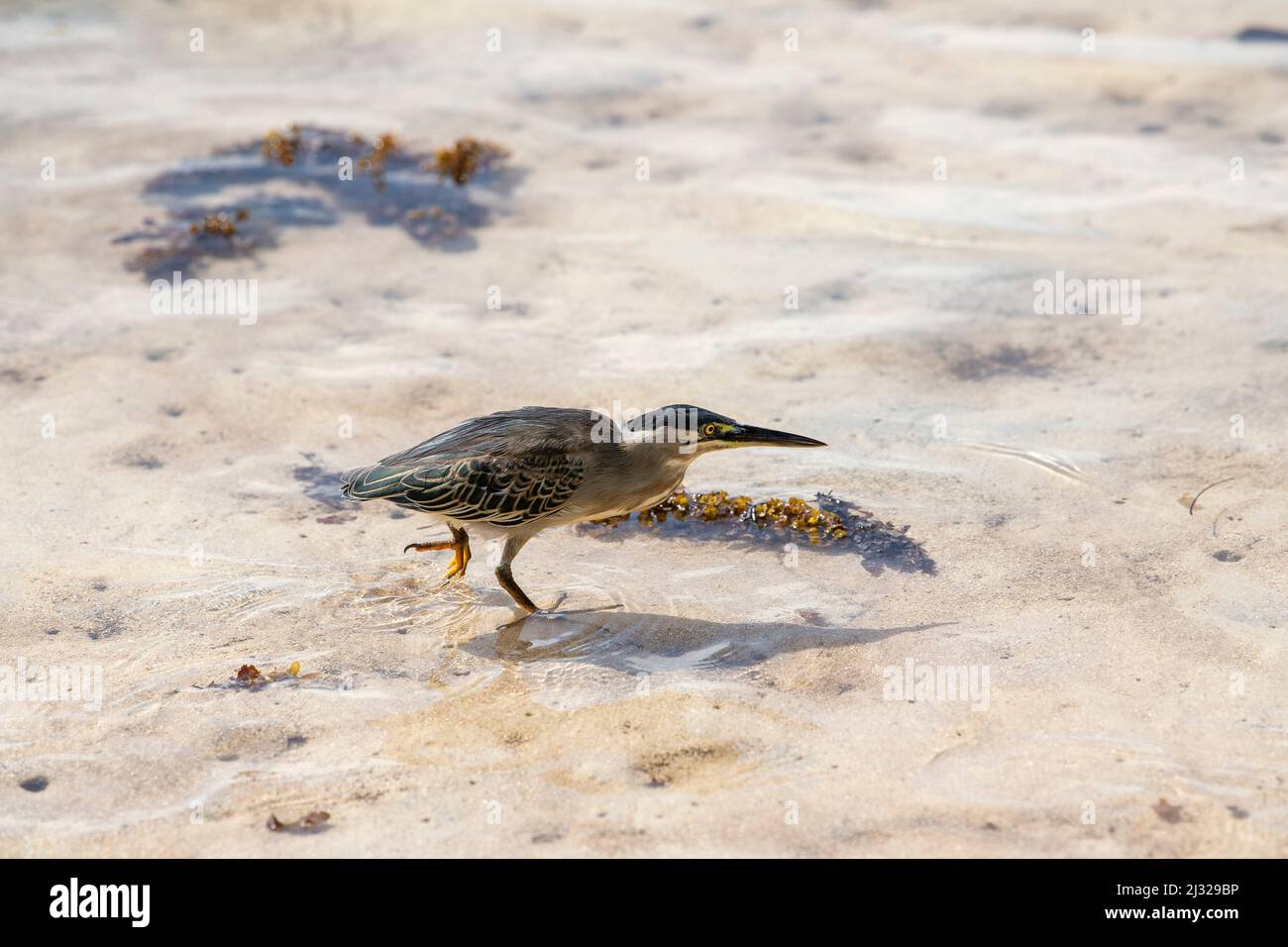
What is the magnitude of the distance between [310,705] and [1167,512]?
452 cm

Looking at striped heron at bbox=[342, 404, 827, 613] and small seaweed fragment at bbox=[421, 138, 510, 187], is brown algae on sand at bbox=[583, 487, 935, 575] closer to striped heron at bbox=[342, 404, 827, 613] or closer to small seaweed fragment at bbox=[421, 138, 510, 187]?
striped heron at bbox=[342, 404, 827, 613]

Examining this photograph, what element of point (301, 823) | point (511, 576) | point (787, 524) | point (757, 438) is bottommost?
point (301, 823)

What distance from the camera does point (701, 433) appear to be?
258 inches

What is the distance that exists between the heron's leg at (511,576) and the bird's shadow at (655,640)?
0.31 feet

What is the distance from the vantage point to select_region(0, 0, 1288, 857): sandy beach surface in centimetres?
532

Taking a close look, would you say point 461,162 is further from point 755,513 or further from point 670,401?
point 755,513

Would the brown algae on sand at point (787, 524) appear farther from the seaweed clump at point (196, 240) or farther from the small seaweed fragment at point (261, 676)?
the seaweed clump at point (196, 240)

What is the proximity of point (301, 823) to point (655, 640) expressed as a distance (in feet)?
6.48

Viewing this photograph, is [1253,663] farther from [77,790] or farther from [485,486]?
[77,790]

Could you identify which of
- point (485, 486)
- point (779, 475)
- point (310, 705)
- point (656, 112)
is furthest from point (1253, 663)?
point (656, 112)

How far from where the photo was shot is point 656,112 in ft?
43.9

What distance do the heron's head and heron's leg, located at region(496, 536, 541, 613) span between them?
805 mm

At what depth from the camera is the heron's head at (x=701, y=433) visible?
21.5 ft

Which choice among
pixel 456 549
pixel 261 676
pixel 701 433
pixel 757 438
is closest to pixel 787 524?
pixel 757 438
